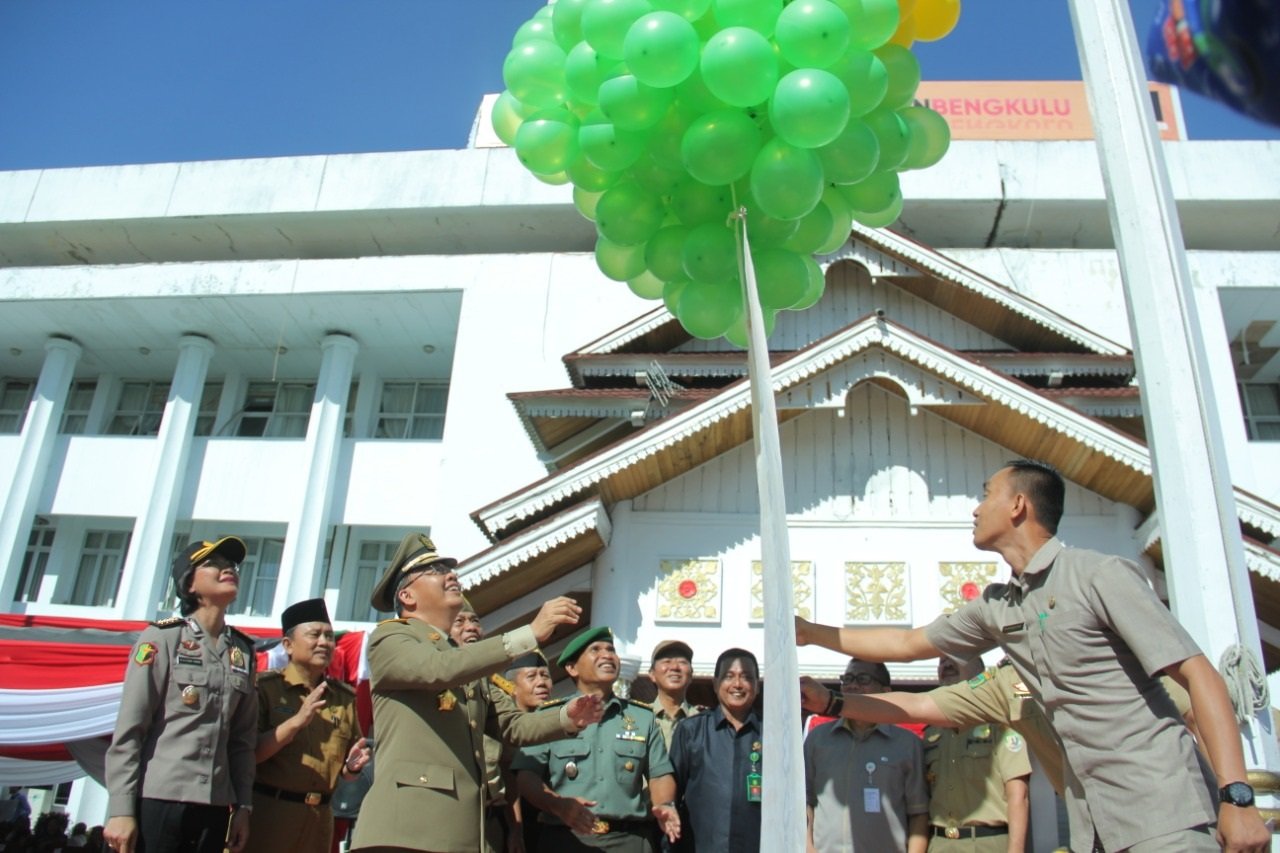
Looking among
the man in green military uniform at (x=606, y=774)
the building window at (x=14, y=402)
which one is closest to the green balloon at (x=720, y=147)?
the man in green military uniform at (x=606, y=774)

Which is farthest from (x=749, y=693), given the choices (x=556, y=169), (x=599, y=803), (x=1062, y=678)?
(x=556, y=169)

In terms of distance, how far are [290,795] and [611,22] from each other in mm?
3797

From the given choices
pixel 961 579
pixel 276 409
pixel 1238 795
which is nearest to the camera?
pixel 1238 795

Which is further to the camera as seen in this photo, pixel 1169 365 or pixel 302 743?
pixel 302 743

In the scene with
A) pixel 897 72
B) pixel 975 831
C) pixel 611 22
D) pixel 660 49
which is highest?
pixel 897 72

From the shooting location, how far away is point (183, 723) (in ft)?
13.0

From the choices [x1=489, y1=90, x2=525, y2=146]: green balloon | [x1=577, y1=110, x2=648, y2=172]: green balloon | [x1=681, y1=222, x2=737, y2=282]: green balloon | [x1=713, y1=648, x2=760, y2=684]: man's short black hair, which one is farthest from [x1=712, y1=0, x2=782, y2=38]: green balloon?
[x1=713, y1=648, x2=760, y2=684]: man's short black hair

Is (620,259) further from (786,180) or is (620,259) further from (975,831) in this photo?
(975,831)

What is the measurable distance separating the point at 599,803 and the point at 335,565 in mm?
12839

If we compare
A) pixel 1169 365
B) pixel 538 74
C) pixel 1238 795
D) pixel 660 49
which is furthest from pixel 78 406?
pixel 1238 795

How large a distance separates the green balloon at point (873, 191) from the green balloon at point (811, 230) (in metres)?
0.14

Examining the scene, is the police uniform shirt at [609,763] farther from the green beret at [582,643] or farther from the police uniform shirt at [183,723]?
the police uniform shirt at [183,723]

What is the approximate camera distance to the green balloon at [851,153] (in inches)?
152

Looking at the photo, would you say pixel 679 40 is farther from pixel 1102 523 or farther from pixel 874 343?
pixel 1102 523
